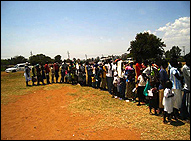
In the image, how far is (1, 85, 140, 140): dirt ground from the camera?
3646mm

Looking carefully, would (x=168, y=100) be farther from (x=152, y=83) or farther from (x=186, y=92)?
(x=152, y=83)

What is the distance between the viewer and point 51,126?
4234mm

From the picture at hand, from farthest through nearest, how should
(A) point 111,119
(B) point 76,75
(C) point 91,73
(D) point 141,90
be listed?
(B) point 76,75 → (C) point 91,73 → (D) point 141,90 → (A) point 111,119

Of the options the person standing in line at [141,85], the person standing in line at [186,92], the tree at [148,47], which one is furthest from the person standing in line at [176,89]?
the tree at [148,47]

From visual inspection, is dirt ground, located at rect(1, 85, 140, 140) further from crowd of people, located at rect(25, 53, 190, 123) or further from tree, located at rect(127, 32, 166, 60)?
tree, located at rect(127, 32, 166, 60)

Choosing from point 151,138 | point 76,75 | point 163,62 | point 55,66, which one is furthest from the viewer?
point 55,66

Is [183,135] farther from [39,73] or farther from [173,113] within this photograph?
[39,73]

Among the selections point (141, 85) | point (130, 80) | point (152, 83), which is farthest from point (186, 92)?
point (130, 80)

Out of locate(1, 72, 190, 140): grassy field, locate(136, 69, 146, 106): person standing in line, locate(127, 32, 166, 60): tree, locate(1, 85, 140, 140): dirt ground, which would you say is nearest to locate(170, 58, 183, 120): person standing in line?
locate(1, 72, 190, 140): grassy field

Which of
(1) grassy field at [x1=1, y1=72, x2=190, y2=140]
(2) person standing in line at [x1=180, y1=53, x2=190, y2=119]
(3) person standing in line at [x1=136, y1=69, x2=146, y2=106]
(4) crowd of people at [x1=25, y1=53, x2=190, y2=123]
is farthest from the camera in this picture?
(3) person standing in line at [x1=136, y1=69, x2=146, y2=106]

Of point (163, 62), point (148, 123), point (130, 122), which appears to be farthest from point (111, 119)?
point (163, 62)

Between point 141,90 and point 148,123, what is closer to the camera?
point 148,123

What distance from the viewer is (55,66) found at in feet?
37.9

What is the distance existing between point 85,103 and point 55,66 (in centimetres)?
626
